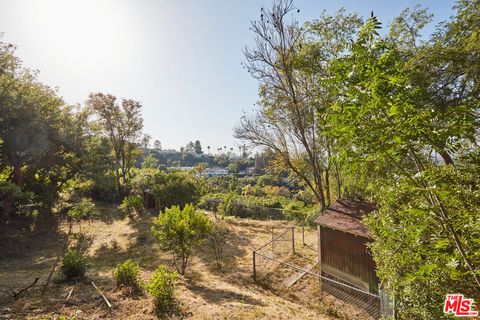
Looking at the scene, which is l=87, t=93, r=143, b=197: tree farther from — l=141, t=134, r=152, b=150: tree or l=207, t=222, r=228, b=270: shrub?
l=207, t=222, r=228, b=270: shrub

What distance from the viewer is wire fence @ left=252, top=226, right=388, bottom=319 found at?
856 cm

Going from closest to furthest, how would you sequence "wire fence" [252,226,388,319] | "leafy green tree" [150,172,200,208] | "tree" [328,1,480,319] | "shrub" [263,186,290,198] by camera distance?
1. "tree" [328,1,480,319]
2. "wire fence" [252,226,388,319]
3. "leafy green tree" [150,172,200,208]
4. "shrub" [263,186,290,198]

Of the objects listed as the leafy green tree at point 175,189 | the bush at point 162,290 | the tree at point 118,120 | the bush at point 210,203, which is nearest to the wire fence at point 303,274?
the bush at point 162,290

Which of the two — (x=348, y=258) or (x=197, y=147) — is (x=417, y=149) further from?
(x=197, y=147)

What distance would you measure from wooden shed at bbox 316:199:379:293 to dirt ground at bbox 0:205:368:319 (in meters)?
1.25

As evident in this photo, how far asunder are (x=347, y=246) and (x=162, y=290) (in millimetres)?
7507

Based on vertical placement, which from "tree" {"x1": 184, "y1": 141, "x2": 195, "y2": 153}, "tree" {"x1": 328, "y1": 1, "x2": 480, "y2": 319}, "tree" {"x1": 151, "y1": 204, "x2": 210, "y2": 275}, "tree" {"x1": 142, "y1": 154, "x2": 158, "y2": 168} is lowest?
"tree" {"x1": 151, "y1": 204, "x2": 210, "y2": 275}

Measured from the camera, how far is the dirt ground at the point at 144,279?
6117mm

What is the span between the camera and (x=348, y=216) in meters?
10.2

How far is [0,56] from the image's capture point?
14.1 m

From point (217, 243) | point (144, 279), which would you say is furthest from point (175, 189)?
point (144, 279)

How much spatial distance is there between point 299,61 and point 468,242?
1225 cm

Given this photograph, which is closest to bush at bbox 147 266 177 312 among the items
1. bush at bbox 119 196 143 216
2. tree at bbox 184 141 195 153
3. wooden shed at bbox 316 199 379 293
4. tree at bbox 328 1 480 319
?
tree at bbox 328 1 480 319

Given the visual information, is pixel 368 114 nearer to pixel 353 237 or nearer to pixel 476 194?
pixel 476 194
